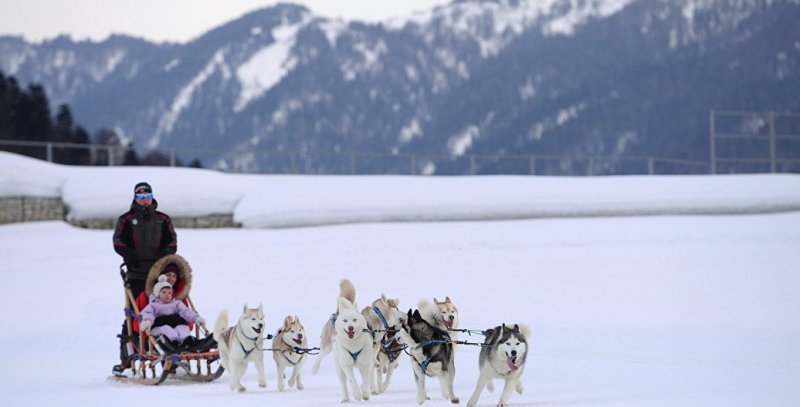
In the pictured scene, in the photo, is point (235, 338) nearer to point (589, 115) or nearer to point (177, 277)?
point (177, 277)

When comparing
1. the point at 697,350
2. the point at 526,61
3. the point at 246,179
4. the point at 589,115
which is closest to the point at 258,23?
the point at 526,61

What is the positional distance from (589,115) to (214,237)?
112m

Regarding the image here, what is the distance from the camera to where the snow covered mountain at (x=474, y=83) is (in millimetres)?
126188

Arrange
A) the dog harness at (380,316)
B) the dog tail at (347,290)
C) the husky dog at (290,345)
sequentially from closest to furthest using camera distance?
the dog harness at (380,316), the husky dog at (290,345), the dog tail at (347,290)

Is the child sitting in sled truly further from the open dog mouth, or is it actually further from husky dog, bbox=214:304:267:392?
the open dog mouth

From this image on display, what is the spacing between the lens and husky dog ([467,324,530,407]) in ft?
34.3

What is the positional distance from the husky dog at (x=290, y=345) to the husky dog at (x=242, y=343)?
0.50 feet

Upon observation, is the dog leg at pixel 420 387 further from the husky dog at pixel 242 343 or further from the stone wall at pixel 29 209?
the stone wall at pixel 29 209

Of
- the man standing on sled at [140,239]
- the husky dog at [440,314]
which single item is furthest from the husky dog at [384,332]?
the man standing on sled at [140,239]

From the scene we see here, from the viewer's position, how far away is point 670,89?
442 feet

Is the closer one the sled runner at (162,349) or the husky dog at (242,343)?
the husky dog at (242,343)

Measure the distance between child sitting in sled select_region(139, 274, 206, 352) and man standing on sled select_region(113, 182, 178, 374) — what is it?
667mm

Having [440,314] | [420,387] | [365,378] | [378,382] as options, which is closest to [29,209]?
[378,382]

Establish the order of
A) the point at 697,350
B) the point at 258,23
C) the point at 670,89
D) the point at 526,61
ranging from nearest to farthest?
the point at 697,350, the point at 670,89, the point at 526,61, the point at 258,23
